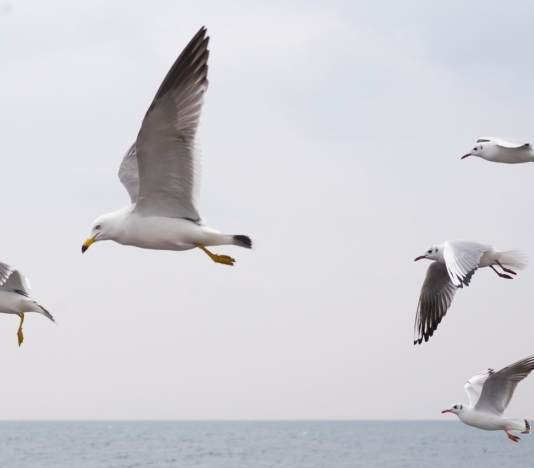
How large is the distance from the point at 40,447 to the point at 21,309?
63.5 meters

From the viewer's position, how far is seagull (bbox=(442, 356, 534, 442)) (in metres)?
13.4

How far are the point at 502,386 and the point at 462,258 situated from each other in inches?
106

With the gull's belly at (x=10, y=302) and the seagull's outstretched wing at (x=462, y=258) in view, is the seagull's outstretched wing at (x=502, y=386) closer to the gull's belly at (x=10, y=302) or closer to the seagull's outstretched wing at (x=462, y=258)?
the seagull's outstretched wing at (x=462, y=258)

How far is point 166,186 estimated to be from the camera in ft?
29.4

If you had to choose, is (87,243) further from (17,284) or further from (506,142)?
(506,142)

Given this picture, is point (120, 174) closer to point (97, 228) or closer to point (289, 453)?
point (97, 228)

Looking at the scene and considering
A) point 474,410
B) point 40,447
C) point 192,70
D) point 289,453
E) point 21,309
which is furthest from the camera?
point 40,447

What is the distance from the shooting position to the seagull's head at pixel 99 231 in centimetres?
893

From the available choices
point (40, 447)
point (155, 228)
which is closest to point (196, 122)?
point (155, 228)

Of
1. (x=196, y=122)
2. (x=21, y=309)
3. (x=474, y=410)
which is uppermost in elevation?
(x=196, y=122)

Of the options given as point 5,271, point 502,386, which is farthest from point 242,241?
point 502,386

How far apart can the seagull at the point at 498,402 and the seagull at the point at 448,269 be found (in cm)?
107

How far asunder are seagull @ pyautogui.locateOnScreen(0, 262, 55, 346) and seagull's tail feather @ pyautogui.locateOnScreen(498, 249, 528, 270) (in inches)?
222

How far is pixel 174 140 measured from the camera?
341 inches
